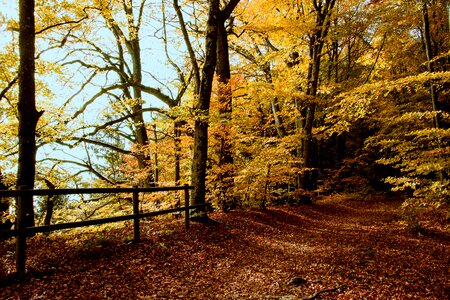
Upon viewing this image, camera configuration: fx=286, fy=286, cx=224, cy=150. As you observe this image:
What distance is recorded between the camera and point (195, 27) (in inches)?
612

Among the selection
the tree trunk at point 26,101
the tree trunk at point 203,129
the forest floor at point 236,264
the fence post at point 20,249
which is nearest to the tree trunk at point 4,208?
the forest floor at point 236,264

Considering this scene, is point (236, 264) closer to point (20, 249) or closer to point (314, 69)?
point (20, 249)

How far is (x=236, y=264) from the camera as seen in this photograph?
5961 mm

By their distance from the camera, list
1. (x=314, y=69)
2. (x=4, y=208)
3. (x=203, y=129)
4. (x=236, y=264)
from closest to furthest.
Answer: (x=236, y=264) < (x=4, y=208) < (x=203, y=129) < (x=314, y=69)

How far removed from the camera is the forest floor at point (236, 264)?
173 inches

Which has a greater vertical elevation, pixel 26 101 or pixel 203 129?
pixel 26 101

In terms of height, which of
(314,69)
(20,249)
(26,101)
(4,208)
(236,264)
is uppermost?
(314,69)

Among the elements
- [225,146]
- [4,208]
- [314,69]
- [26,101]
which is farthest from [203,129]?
[314,69]

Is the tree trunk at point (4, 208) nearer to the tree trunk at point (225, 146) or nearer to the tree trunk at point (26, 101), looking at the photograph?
the tree trunk at point (26, 101)

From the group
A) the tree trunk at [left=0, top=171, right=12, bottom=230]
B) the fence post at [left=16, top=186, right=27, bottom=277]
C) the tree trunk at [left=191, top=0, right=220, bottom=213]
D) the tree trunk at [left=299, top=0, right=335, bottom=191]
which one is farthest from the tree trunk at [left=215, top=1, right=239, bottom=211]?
the tree trunk at [left=0, top=171, right=12, bottom=230]

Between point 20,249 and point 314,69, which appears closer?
point 20,249

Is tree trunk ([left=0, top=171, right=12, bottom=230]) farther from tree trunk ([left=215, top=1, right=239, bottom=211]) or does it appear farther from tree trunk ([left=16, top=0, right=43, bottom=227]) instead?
tree trunk ([left=215, top=1, right=239, bottom=211])

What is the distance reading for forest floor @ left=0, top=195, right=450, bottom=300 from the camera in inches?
173

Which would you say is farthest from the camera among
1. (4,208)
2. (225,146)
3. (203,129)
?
(225,146)
